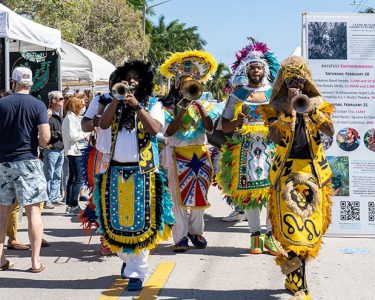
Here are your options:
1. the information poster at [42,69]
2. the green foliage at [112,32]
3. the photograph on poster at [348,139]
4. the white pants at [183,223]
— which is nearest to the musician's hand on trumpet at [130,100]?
the white pants at [183,223]

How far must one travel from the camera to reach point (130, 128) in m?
5.55

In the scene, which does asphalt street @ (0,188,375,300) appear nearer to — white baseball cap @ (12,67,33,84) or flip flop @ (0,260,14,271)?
flip flop @ (0,260,14,271)

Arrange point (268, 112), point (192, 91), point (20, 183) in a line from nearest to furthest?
point (268, 112), point (20, 183), point (192, 91)

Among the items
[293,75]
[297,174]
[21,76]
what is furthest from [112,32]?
[297,174]

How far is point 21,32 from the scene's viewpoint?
10.5m

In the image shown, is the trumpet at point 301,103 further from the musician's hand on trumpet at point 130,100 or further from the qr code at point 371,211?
the qr code at point 371,211

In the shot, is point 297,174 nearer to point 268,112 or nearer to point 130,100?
point 268,112

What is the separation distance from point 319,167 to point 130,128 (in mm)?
1594

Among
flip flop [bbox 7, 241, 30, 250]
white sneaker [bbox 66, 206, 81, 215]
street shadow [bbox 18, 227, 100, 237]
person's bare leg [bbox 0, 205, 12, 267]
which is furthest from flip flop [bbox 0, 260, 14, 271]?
white sneaker [bbox 66, 206, 81, 215]

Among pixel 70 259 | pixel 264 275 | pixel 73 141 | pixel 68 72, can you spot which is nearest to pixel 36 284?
pixel 70 259

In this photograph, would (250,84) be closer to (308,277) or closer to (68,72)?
(308,277)

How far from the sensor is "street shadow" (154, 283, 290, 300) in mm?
5375

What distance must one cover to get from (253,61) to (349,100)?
1460 mm

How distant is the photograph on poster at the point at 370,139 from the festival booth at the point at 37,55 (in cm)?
549
